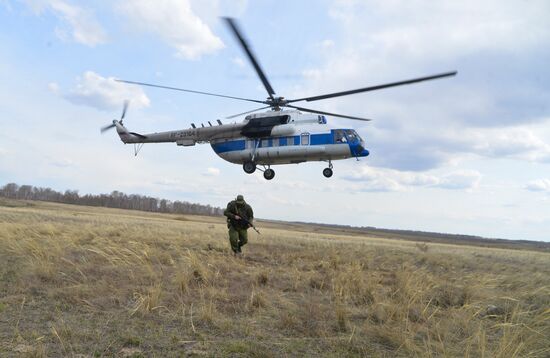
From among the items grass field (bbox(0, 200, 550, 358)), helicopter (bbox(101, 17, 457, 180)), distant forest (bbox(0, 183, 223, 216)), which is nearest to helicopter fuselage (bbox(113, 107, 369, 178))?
helicopter (bbox(101, 17, 457, 180))

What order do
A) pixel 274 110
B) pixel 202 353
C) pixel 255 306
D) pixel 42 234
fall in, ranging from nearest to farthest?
1. pixel 202 353
2. pixel 255 306
3. pixel 42 234
4. pixel 274 110

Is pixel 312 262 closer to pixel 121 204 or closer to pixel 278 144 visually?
pixel 278 144

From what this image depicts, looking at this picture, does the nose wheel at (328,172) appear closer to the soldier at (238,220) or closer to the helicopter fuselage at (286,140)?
the helicopter fuselage at (286,140)

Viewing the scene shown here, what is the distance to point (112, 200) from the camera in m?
146

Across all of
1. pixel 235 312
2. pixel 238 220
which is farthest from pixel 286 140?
pixel 235 312

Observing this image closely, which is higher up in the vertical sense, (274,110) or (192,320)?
(274,110)

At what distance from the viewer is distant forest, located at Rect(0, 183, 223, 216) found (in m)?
143

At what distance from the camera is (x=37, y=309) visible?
6.09 m

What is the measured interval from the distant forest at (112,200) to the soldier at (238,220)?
128m

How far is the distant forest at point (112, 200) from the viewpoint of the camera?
468 ft

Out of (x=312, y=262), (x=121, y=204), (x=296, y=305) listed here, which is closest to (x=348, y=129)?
(x=312, y=262)

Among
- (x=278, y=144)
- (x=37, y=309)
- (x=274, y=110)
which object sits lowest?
(x=37, y=309)

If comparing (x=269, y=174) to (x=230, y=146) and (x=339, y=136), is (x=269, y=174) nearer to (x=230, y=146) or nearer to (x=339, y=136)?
(x=230, y=146)

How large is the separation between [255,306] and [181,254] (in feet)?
15.8
